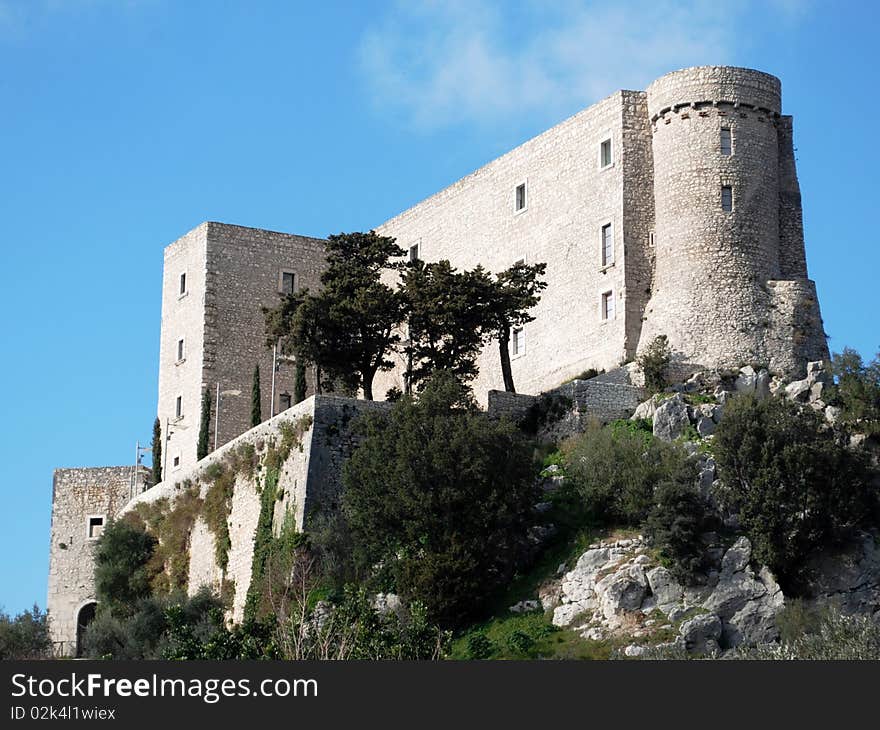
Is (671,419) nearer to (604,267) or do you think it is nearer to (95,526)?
(604,267)

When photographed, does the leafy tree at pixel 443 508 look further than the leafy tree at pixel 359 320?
No

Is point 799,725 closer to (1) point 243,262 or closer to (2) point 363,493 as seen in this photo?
(2) point 363,493

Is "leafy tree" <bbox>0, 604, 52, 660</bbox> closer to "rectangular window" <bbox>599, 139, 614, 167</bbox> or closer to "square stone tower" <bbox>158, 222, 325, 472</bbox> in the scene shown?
"square stone tower" <bbox>158, 222, 325, 472</bbox>

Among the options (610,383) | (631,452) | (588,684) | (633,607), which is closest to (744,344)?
(610,383)

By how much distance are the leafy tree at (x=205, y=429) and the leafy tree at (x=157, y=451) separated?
263 cm

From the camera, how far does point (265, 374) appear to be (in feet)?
194

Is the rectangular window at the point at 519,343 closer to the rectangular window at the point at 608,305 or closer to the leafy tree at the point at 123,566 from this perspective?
the rectangular window at the point at 608,305

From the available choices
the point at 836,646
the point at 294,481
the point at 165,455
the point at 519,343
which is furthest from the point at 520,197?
the point at 836,646

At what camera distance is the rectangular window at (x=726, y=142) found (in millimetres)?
49625

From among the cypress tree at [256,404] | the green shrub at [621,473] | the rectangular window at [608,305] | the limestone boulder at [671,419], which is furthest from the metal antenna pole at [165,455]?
the limestone boulder at [671,419]

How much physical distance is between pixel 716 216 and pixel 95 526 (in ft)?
76.0

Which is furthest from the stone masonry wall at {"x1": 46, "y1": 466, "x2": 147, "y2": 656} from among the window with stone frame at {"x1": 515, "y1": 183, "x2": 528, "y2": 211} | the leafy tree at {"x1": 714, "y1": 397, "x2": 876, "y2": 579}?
the leafy tree at {"x1": 714, "y1": 397, "x2": 876, "y2": 579}

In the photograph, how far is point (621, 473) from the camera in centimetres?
4181

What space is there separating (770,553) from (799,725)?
624 inches
